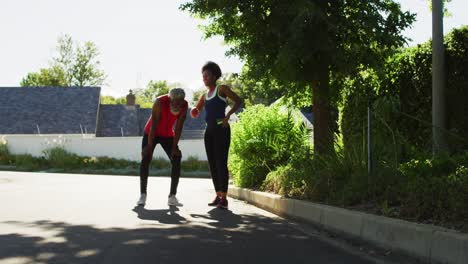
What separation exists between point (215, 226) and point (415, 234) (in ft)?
8.01

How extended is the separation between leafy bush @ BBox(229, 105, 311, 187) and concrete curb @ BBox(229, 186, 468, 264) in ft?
9.75

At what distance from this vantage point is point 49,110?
45812 mm

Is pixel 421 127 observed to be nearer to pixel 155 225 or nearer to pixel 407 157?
pixel 407 157

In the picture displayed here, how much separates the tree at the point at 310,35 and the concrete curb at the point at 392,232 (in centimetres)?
Result: 227

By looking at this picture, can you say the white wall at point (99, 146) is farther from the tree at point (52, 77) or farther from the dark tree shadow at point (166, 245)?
the tree at point (52, 77)

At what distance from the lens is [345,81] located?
11023 mm

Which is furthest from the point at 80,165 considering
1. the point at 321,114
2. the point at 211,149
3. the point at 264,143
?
the point at 211,149

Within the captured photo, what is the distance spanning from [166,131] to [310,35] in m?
2.48

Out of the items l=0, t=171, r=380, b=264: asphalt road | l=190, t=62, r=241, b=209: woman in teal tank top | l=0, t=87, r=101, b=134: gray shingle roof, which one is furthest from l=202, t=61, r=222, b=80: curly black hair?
l=0, t=87, r=101, b=134: gray shingle roof

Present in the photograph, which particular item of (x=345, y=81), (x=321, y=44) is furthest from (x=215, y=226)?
(x=345, y=81)

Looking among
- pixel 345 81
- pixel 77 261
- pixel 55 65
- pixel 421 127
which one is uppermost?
pixel 55 65

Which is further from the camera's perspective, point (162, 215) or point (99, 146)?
point (99, 146)

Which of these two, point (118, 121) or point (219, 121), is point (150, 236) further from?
point (118, 121)

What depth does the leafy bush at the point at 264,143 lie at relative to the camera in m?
10.8
